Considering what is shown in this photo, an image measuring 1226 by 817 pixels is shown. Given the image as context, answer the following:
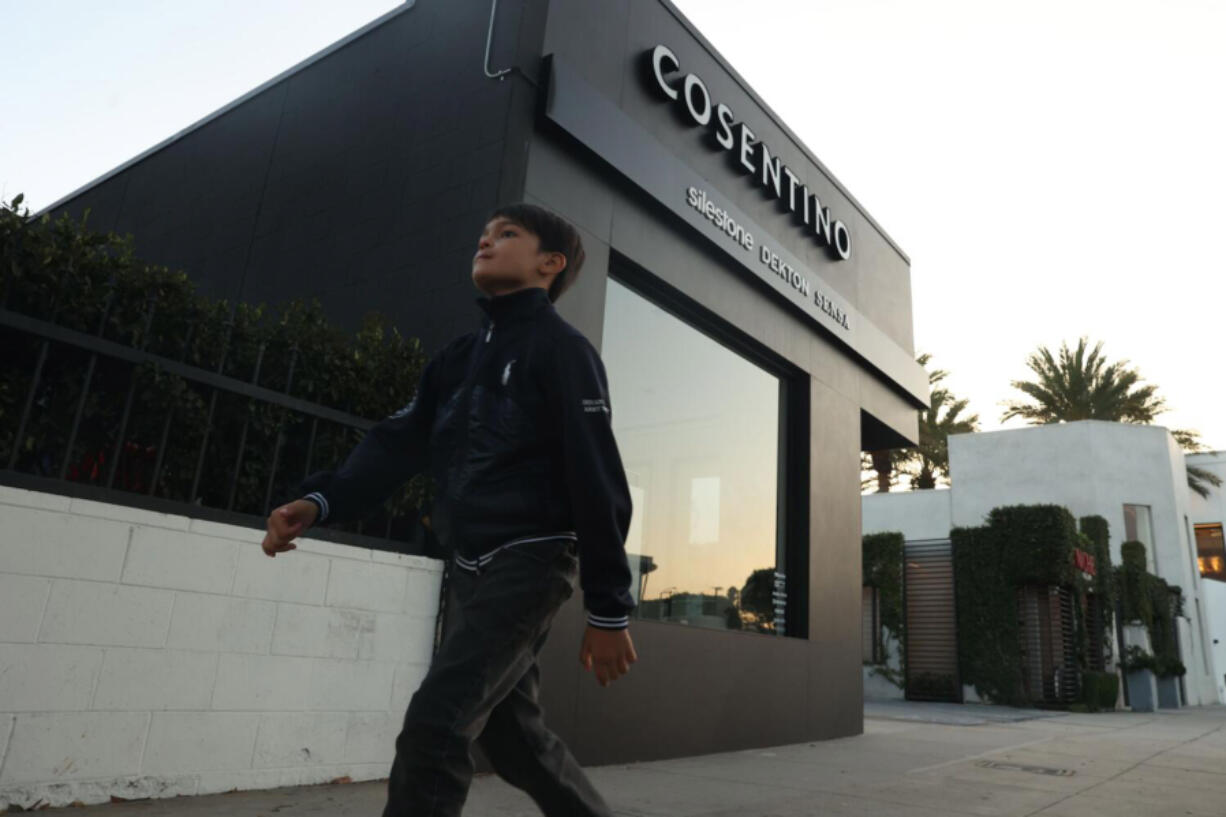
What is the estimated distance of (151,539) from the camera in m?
3.18

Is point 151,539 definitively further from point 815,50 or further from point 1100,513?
point 1100,513

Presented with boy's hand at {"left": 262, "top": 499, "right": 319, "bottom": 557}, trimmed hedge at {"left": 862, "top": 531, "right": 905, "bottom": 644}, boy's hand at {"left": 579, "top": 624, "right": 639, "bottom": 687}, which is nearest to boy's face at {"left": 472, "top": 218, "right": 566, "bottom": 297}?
boy's hand at {"left": 262, "top": 499, "right": 319, "bottom": 557}

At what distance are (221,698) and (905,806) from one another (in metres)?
3.17

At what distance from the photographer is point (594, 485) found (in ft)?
5.70

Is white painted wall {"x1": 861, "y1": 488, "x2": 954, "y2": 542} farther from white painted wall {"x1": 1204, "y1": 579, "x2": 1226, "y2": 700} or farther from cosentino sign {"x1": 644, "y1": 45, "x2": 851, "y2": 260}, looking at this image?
cosentino sign {"x1": 644, "y1": 45, "x2": 851, "y2": 260}

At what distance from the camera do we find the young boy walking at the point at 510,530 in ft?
5.19

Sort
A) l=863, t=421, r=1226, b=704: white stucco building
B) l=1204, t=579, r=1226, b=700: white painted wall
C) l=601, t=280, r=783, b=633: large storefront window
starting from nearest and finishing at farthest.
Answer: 1. l=601, t=280, r=783, b=633: large storefront window
2. l=863, t=421, r=1226, b=704: white stucco building
3. l=1204, t=579, r=1226, b=700: white painted wall

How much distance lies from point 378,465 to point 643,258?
4004 mm

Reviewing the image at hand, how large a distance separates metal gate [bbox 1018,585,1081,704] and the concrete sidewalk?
9999 mm

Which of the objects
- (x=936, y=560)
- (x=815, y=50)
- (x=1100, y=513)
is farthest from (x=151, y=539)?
(x=1100, y=513)

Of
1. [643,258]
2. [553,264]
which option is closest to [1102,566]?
[643,258]

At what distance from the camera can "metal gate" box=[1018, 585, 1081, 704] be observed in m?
16.6

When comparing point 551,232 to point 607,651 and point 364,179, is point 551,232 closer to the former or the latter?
point 607,651

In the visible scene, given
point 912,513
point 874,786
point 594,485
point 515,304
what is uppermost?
point 912,513
